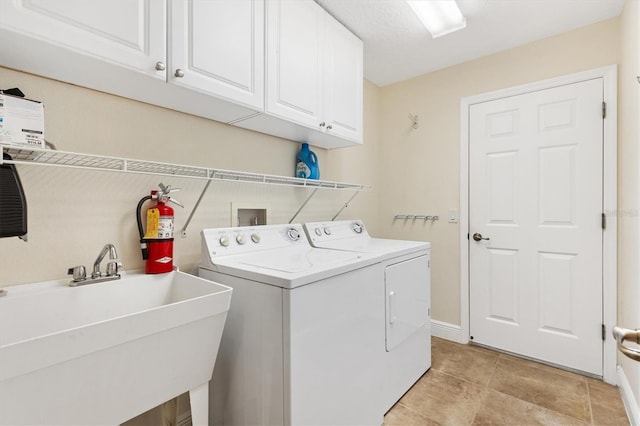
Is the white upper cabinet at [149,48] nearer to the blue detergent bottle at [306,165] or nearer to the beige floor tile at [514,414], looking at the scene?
the blue detergent bottle at [306,165]

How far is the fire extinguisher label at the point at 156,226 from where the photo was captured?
4.51ft

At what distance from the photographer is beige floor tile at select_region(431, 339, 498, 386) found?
2.16m

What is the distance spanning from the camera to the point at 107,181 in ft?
4.41

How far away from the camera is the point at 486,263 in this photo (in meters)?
2.57

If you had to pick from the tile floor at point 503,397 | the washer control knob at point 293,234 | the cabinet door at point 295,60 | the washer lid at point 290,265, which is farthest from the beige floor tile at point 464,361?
the cabinet door at point 295,60

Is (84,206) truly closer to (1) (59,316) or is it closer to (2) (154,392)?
(1) (59,316)

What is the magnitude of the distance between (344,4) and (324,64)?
0.40 metres

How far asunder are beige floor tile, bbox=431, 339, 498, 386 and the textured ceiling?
2484mm

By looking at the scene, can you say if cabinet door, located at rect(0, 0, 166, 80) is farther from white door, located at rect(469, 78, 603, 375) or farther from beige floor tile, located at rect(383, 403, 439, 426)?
white door, located at rect(469, 78, 603, 375)

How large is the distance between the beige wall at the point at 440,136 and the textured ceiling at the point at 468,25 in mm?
130

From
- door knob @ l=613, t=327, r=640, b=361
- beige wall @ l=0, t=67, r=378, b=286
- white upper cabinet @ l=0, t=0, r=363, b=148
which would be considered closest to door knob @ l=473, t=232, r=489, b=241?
white upper cabinet @ l=0, t=0, r=363, b=148

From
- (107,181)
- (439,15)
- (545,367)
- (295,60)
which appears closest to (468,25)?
(439,15)

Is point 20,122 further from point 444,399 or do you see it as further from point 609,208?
point 609,208

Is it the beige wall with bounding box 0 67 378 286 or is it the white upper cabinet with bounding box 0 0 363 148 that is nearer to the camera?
the white upper cabinet with bounding box 0 0 363 148
